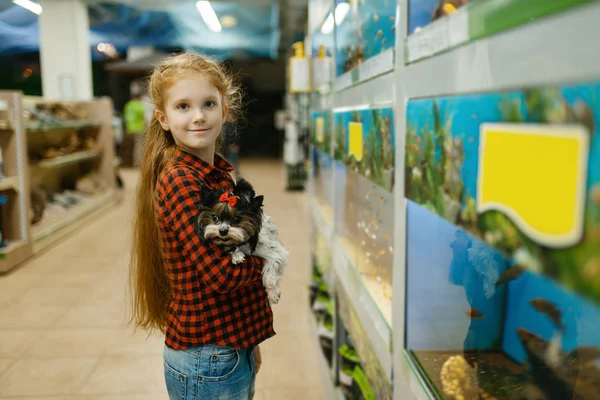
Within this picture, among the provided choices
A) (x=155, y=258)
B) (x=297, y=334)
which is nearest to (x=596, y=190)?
(x=155, y=258)

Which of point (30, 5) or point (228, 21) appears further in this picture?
point (228, 21)

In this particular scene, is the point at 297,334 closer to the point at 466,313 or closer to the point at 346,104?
the point at 346,104

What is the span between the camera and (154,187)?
1.40 meters

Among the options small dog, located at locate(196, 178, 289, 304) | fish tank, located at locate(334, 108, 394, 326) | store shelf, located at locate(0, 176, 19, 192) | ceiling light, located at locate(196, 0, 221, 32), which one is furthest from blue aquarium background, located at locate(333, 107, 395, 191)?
ceiling light, located at locate(196, 0, 221, 32)

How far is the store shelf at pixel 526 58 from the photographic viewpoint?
63 centimetres

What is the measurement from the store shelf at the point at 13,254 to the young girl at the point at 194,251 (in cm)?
395

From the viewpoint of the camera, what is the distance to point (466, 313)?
1.20 metres

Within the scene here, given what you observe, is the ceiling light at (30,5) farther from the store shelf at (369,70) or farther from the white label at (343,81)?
the store shelf at (369,70)

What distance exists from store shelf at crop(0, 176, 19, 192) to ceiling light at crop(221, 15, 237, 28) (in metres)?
6.58

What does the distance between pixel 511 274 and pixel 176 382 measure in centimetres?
87

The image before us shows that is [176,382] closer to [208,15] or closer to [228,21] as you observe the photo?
[208,15]

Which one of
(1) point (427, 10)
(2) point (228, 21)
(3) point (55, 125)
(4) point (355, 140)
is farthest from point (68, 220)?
(2) point (228, 21)

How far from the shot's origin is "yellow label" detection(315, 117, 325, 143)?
3.29 metres

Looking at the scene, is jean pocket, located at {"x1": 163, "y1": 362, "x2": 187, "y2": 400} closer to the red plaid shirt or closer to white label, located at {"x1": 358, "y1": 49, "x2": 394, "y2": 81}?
the red plaid shirt
